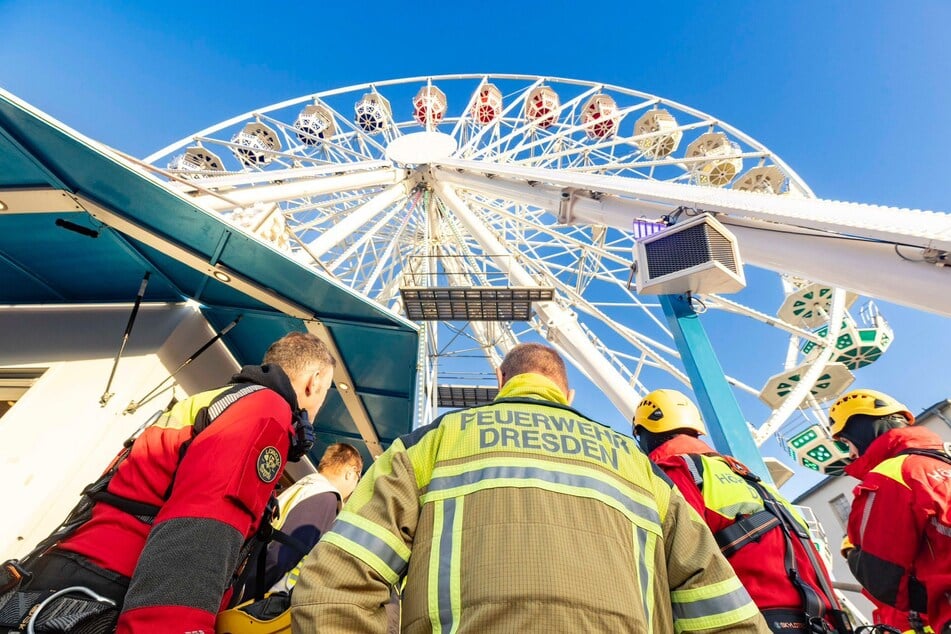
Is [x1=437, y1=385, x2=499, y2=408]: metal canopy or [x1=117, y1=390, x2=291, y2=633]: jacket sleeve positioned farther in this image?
[x1=437, y1=385, x2=499, y2=408]: metal canopy

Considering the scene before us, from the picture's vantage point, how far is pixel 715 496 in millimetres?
2486

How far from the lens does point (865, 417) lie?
365 centimetres

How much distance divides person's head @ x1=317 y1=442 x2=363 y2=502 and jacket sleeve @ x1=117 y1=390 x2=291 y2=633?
1912mm

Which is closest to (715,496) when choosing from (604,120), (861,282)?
(861,282)

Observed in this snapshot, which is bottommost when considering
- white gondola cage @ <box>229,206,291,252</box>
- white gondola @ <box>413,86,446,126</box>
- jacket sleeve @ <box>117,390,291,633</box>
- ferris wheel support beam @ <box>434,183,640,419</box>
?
jacket sleeve @ <box>117,390,291,633</box>

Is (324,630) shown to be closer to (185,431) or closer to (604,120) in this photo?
(185,431)

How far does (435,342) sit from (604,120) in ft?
33.3

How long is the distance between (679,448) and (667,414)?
392 mm

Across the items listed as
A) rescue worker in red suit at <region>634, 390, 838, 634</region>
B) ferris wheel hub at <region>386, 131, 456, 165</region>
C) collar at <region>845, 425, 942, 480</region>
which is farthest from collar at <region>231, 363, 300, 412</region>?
ferris wheel hub at <region>386, 131, 456, 165</region>

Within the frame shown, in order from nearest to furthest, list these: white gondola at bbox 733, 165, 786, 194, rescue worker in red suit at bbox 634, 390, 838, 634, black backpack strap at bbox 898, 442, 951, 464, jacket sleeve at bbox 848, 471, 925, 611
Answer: rescue worker in red suit at bbox 634, 390, 838, 634 → jacket sleeve at bbox 848, 471, 925, 611 → black backpack strap at bbox 898, 442, 951, 464 → white gondola at bbox 733, 165, 786, 194

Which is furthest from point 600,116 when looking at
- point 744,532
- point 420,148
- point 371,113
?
point 744,532

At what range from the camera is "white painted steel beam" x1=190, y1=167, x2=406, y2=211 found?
9.20 meters

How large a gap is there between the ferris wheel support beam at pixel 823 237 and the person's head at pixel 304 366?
14.8ft

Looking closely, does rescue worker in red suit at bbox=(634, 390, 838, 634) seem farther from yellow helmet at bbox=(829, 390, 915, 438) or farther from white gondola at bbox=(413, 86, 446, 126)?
white gondola at bbox=(413, 86, 446, 126)
